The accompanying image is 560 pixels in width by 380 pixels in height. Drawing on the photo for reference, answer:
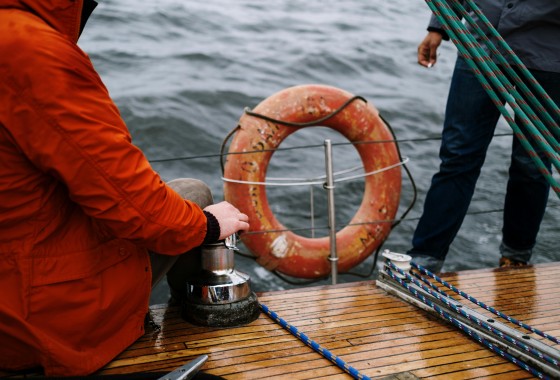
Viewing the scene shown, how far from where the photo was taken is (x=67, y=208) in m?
1.69

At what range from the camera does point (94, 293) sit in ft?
5.73

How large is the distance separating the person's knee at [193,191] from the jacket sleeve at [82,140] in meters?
0.51

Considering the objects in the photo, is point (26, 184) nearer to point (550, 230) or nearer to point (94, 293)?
point (94, 293)

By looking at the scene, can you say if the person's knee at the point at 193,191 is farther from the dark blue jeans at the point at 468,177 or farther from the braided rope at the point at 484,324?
the dark blue jeans at the point at 468,177

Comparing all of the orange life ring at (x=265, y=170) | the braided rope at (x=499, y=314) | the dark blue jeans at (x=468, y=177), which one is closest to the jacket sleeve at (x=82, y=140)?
the braided rope at (x=499, y=314)

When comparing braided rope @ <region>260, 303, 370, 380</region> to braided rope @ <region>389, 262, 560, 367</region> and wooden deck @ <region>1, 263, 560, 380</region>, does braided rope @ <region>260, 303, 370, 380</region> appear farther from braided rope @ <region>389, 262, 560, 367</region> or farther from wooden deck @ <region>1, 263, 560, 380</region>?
braided rope @ <region>389, 262, 560, 367</region>

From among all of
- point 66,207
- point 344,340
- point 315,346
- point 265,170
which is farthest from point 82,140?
point 265,170

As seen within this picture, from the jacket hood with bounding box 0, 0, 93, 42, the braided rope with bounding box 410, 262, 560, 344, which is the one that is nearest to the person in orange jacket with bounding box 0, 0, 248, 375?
the jacket hood with bounding box 0, 0, 93, 42

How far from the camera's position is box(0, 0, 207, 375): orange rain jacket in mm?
1459

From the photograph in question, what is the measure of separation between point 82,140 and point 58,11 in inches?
10.5

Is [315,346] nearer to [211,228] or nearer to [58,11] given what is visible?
[211,228]

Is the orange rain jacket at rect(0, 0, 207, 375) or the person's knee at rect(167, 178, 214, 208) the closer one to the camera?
the orange rain jacket at rect(0, 0, 207, 375)

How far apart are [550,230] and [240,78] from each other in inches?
175

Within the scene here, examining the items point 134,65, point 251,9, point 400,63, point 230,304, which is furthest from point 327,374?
point 251,9
